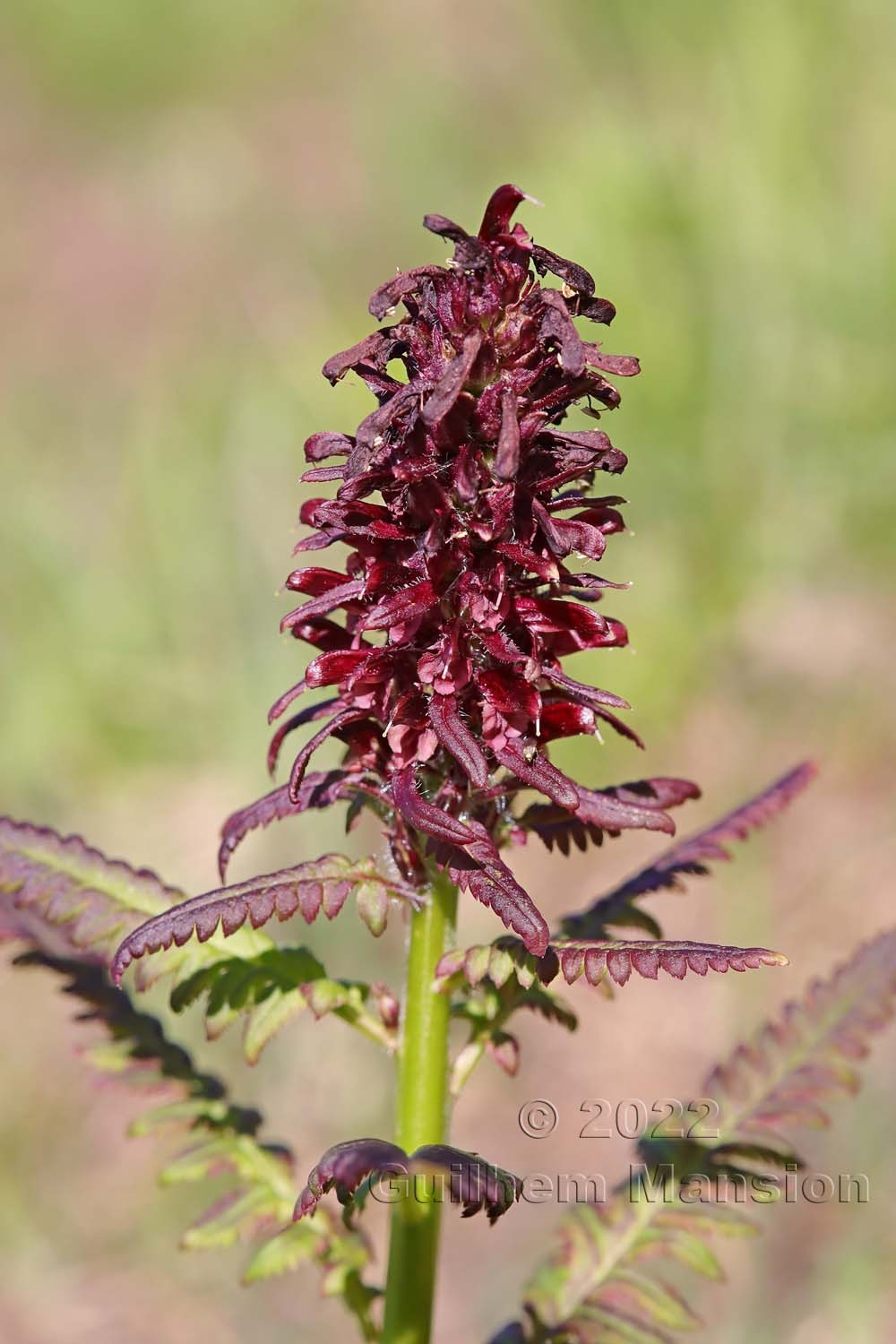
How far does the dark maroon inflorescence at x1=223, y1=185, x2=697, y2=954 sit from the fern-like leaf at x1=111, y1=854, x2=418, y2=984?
11 cm

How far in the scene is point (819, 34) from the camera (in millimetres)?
8172

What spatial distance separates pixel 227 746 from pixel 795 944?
3244 millimetres

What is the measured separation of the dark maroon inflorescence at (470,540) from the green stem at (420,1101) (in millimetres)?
111

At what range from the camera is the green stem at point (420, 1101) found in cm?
223

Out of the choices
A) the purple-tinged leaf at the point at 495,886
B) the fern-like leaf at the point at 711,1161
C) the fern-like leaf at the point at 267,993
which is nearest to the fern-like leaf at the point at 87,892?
the fern-like leaf at the point at 267,993

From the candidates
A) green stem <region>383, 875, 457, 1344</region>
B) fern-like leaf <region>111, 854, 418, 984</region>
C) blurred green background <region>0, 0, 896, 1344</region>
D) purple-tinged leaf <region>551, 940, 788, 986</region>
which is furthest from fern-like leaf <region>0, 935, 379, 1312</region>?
blurred green background <region>0, 0, 896, 1344</region>

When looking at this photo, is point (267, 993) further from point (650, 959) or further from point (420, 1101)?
point (650, 959)

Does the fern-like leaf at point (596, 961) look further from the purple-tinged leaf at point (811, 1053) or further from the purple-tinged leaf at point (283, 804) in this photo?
the purple-tinged leaf at point (811, 1053)

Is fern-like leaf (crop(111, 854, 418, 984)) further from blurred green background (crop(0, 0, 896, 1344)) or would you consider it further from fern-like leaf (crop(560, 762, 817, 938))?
blurred green background (crop(0, 0, 896, 1344))

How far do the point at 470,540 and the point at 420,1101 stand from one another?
96 centimetres

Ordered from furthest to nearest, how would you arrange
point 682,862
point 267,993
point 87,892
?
1. point 682,862
2. point 87,892
3. point 267,993

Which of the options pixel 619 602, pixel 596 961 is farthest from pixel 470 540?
pixel 619 602

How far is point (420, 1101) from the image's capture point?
2.26 metres

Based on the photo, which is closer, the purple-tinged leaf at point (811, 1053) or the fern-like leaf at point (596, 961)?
the fern-like leaf at point (596, 961)
